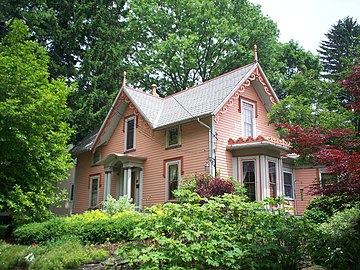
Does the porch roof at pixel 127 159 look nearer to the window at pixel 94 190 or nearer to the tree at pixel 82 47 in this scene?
the window at pixel 94 190

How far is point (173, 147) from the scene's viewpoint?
621 inches

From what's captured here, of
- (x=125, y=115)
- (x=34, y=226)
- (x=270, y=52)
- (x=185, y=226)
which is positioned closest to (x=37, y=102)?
(x=34, y=226)

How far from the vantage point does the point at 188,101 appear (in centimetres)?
1706

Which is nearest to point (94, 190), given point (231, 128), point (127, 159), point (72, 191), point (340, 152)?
point (72, 191)

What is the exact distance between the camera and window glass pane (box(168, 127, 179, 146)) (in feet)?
52.3

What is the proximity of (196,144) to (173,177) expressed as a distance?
6.66ft

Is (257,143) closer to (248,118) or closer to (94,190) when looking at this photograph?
(248,118)

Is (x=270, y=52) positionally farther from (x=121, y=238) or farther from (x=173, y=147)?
(x=121, y=238)

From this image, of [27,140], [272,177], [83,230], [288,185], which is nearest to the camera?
[83,230]

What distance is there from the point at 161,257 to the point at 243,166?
9.58 metres

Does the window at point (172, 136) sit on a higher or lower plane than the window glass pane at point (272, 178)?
higher

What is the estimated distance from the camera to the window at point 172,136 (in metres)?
15.9

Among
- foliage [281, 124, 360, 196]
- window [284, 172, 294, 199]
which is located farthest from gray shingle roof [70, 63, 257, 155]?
foliage [281, 124, 360, 196]

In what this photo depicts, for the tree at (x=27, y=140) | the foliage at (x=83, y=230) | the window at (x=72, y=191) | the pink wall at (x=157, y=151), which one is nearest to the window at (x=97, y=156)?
the pink wall at (x=157, y=151)
